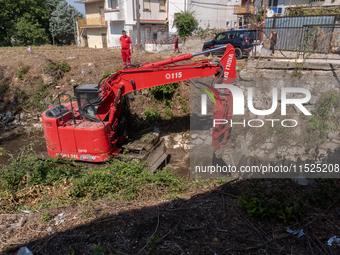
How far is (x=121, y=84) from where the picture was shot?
23.8ft

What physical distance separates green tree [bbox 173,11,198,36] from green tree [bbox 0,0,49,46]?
19.5 metres

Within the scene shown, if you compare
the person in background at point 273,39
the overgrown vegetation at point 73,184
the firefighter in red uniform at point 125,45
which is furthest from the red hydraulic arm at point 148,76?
the person in background at point 273,39

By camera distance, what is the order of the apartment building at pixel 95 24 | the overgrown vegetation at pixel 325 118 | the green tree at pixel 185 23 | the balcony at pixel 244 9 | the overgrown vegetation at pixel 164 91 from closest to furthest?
the overgrown vegetation at pixel 325 118, the overgrown vegetation at pixel 164 91, the green tree at pixel 185 23, the balcony at pixel 244 9, the apartment building at pixel 95 24

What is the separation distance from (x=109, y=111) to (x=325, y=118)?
7.48m

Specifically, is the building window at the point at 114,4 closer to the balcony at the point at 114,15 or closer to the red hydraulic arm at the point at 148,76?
the balcony at the point at 114,15

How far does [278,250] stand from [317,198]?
5.35 feet

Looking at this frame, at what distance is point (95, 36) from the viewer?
105ft

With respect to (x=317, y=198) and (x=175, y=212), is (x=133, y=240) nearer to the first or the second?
(x=175, y=212)

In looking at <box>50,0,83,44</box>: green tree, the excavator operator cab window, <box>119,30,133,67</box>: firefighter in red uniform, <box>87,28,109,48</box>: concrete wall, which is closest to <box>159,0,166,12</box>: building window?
<box>87,28,109,48</box>: concrete wall

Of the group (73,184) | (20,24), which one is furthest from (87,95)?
(20,24)

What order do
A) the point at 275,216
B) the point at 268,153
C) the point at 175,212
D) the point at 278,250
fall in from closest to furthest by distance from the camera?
the point at 278,250
the point at 275,216
the point at 175,212
the point at 268,153

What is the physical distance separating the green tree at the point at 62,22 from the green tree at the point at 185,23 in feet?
62.1

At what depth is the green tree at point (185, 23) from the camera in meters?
24.9

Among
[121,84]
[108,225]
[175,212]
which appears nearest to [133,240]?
[108,225]
